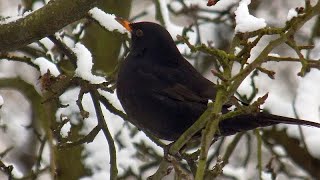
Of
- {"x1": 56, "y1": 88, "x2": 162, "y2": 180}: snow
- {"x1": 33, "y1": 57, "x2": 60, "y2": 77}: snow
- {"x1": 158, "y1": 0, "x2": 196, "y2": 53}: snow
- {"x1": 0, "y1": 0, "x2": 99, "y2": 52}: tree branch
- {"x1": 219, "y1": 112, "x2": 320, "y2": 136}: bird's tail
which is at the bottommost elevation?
{"x1": 219, "y1": 112, "x2": 320, "y2": 136}: bird's tail

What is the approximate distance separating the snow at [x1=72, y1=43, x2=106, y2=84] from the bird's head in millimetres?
492

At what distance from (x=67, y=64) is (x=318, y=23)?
2.01 m

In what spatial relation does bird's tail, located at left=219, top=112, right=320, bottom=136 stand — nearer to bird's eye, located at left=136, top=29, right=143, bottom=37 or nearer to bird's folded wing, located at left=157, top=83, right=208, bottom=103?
bird's folded wing, located at left=157, top=83, right=208, bottom=103

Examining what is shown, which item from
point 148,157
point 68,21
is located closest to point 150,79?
point 68,21

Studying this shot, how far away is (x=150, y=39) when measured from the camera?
412 centimetres

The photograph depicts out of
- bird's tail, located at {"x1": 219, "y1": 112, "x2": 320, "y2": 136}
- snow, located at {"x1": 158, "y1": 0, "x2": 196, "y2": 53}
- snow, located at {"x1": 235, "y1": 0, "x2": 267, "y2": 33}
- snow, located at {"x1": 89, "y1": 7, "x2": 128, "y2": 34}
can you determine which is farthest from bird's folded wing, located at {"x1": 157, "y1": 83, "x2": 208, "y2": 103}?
snow, located at {"x1": 235, "y1": 0, "x2": 267, "y2": 33}

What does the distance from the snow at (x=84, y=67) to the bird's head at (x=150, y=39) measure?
49 cm

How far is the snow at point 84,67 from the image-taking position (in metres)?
3.41

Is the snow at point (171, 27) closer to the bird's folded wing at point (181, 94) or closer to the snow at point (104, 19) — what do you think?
the snow at point (104, 19)

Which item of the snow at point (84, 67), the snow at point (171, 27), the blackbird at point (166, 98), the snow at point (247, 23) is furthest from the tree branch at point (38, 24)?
the snow at point (171, 27)

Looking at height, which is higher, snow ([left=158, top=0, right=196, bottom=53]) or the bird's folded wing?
snow ([left=158, top=0, right=196, bottom=53])

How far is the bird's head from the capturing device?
4.06m

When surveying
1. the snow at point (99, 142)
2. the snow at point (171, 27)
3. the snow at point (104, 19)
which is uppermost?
the snow at point (171, 27)

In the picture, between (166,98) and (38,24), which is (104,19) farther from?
(38,24)
